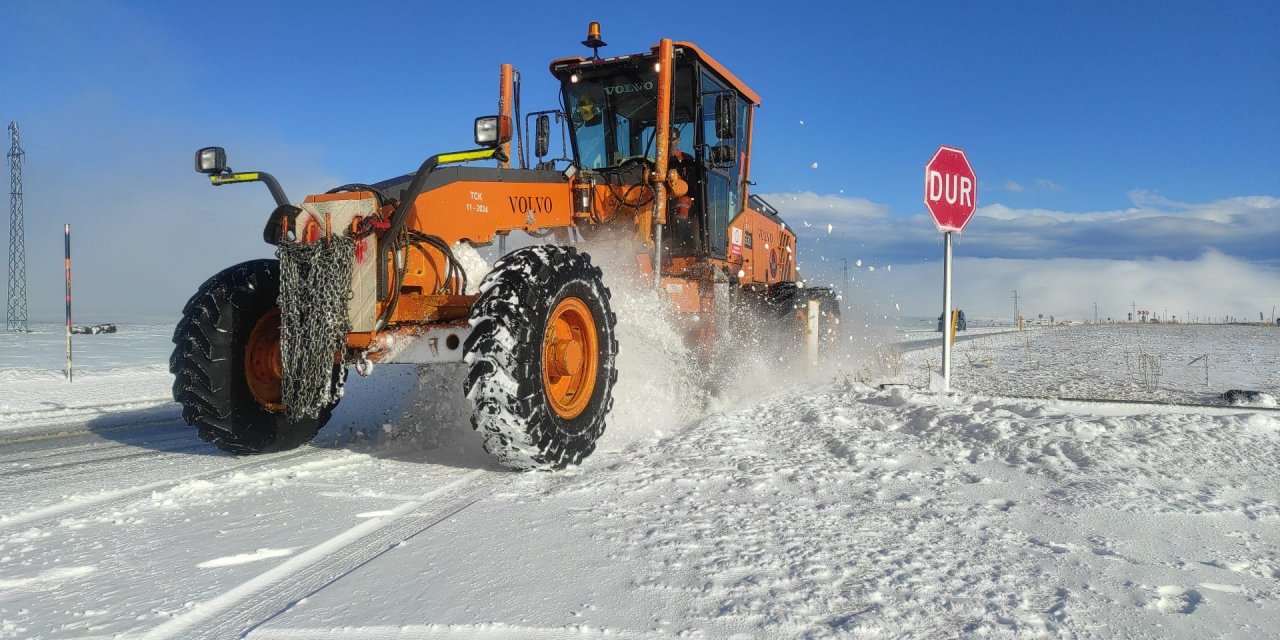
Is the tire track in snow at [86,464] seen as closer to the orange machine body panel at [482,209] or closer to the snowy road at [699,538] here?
the snowy road at [699,538]

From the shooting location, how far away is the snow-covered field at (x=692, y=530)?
7.49 feet

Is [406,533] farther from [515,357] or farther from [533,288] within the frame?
[533,288]

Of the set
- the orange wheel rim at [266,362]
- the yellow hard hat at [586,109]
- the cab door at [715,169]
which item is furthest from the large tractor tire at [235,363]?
the cab door at [715,169]

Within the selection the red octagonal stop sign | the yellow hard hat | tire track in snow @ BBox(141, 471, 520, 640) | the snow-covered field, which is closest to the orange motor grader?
the snow-covered field

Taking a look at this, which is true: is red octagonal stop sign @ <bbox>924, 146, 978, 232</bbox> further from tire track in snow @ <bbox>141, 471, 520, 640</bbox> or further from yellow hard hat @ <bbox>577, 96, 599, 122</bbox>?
tire track in snow @ <bbox>141, 471, 520, 640</bbox>

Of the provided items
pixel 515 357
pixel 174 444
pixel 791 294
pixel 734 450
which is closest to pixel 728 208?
pixel 791 294

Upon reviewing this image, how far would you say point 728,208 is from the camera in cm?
858

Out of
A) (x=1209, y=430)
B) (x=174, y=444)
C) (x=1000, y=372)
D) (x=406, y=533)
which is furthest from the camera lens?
(x=1000, y=372)

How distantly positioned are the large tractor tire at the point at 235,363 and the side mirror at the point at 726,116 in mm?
4076

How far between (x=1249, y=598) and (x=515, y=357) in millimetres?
3207

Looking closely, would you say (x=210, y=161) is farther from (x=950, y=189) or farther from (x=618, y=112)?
(x=950, y=189)

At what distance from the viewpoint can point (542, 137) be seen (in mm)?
7914

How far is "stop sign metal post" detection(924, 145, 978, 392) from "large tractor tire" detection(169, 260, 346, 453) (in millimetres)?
5226

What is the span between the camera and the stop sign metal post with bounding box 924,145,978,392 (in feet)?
22.3
